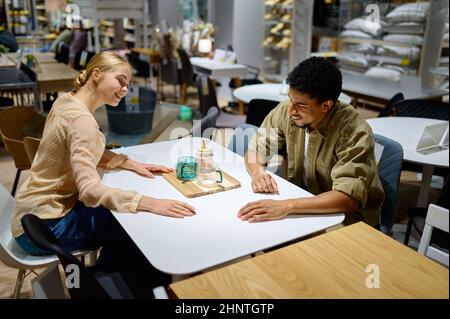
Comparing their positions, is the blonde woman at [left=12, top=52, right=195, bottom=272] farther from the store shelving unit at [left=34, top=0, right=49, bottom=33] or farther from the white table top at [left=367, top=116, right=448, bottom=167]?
the store shelving unit at [left=34, top=0, right=49, bottom=33]

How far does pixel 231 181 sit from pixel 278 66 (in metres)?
5.98

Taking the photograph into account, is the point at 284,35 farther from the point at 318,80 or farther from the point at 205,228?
the point at 205,228

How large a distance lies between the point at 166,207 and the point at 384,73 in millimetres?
4828

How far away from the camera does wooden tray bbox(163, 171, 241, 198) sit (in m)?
1.69

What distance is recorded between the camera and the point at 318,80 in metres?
1.69

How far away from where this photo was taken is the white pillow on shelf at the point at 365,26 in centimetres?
559

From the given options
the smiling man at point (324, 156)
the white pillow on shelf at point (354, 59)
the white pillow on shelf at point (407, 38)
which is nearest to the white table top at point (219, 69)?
the white pillow on shelf at point (354, 59)

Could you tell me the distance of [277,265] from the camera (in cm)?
123

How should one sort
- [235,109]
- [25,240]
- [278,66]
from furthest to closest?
[278,66]
[235,109]
[25,240]

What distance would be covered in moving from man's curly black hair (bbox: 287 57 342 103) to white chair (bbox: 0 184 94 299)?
3.81ft
